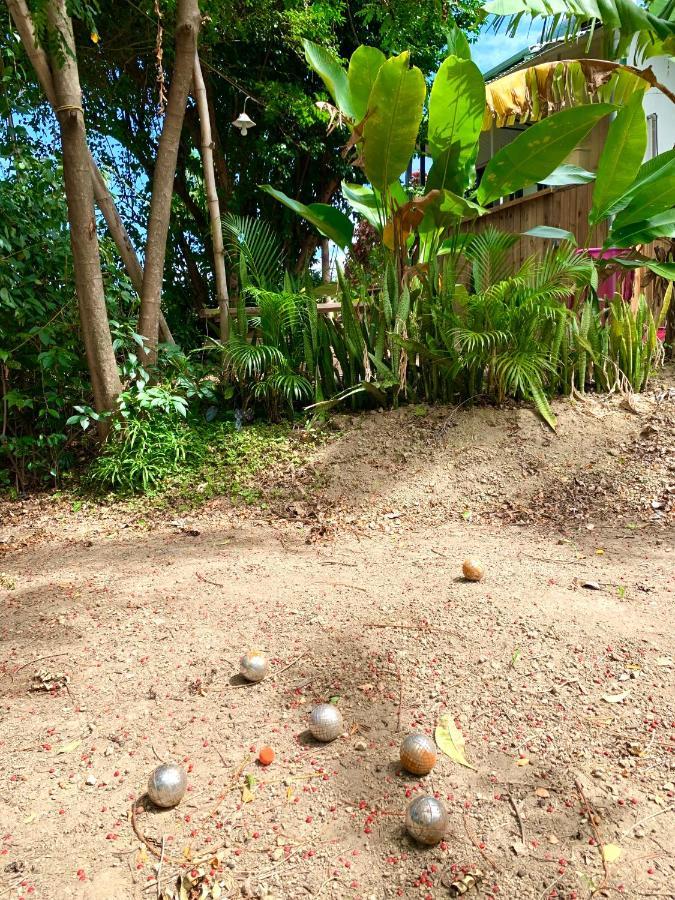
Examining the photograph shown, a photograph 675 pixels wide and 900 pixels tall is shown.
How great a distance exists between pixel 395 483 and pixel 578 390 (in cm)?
175

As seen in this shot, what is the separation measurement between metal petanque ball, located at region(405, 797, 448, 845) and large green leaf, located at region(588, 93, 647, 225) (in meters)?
4.83

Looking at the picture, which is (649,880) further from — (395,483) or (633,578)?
(395,483)

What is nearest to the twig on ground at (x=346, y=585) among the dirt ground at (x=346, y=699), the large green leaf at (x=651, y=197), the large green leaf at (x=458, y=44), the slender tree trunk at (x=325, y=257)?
the dirt ground at (x=346, y=699)

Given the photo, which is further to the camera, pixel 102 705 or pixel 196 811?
pixel 102 705

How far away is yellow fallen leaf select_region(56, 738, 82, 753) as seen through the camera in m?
1.73

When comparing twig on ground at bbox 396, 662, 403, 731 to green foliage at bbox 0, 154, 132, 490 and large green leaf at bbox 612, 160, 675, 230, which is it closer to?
green foliage at bbox 0, 154, 132, 490

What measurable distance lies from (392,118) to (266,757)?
410 centimetres

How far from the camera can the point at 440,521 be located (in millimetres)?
3611

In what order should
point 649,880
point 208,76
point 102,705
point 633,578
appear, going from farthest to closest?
point 208,76
point 633,578
point 102,705
point 649,880

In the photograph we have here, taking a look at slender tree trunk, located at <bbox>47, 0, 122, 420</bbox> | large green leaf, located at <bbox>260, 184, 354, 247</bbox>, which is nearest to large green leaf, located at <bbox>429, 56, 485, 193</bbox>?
large green leaf, located at <bbox>260, 184, 354, 247</bbox>

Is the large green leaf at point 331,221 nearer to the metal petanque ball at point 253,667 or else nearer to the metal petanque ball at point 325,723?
the metal petanque ball at point 253,667

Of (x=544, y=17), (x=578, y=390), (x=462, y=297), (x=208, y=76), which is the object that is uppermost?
(x=208, y=76)

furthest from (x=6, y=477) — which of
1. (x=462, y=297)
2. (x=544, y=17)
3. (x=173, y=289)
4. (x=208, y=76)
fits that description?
(x=208, y=76)

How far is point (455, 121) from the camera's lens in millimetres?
4465
